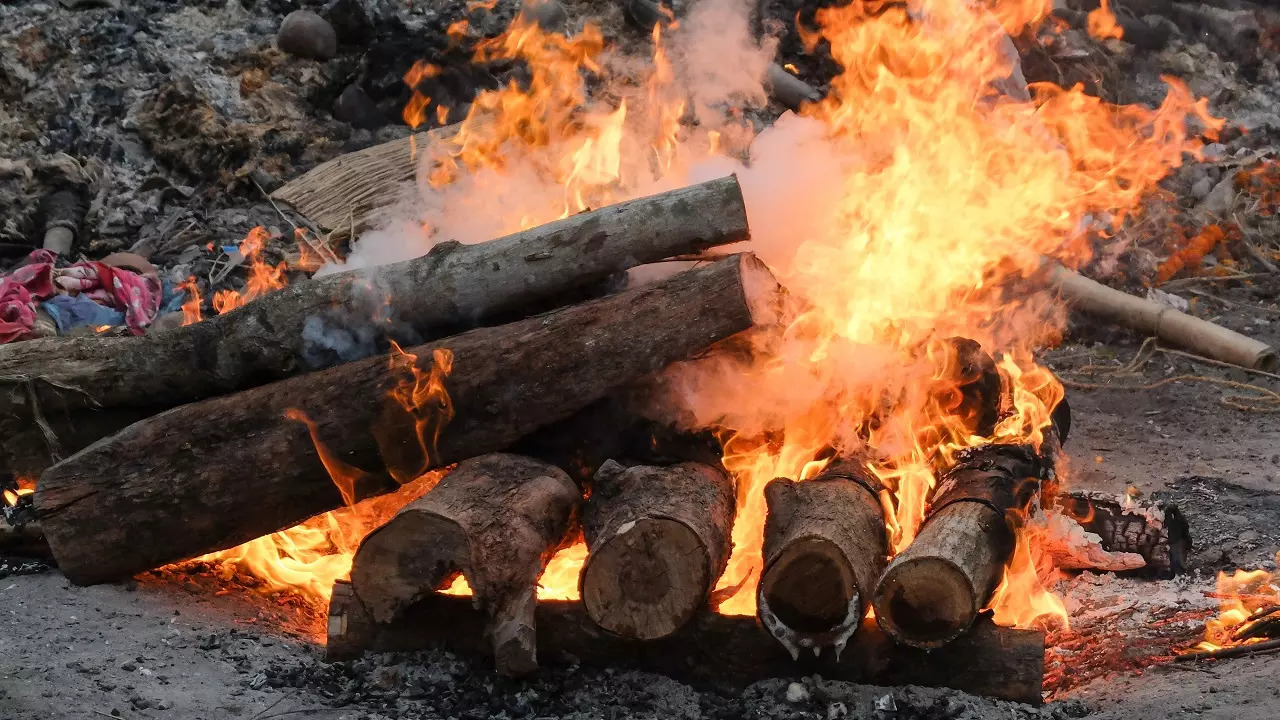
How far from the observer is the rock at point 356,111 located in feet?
30.9

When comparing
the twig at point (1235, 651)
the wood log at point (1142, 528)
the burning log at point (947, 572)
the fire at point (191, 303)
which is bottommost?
the wood log at point (1142, 528)

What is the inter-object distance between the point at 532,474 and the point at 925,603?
152cm

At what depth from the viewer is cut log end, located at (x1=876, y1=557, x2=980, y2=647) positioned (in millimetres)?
3479

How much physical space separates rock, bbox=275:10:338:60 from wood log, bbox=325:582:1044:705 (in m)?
6.90

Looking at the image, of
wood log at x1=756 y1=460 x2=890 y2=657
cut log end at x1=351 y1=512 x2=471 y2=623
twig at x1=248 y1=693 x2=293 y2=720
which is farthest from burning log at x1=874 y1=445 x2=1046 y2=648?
twig at x1=248 y1=693 x2=293 y2=720

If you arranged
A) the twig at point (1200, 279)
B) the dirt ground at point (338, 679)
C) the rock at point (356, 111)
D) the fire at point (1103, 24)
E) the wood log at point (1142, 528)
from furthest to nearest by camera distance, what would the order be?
1. the fire at point (1103, 24)
2. the rock at point (356, 111)
3. the twig at point (1200, 279)
4. the wood log at point (1142, 528)
5. the dirt ground at point (338, 679)

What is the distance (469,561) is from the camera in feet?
11.9

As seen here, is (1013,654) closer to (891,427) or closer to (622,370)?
(891,427)

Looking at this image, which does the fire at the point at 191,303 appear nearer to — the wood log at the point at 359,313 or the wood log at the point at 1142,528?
the wood log at the point at 359,313

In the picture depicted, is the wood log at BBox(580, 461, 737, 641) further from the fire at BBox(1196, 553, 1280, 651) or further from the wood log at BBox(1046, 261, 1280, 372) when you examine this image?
the wood log at BBox(1046, 261, 1280, 372)

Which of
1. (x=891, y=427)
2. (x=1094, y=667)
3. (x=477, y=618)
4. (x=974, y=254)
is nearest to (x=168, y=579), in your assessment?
(x=477, y=618)

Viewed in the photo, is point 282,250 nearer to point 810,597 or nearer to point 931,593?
point 810,597

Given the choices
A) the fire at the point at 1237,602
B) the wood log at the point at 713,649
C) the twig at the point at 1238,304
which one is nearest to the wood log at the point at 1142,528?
the fire at the point at 1237,602

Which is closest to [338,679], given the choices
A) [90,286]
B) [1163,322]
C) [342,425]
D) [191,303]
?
[342,425]
